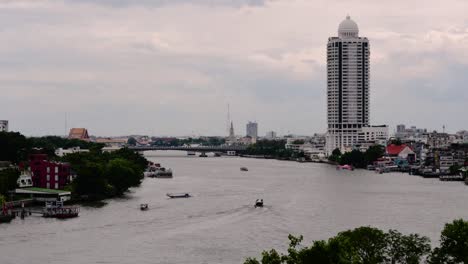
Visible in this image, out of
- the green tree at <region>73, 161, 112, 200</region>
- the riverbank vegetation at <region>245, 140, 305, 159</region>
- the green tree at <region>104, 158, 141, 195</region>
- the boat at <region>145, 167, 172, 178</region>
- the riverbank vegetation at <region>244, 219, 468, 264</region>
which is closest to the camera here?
the riverbank vegetation at <region>244, 219, 468, 264</region>

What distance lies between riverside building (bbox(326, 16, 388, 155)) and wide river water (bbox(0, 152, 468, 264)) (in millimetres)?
35916

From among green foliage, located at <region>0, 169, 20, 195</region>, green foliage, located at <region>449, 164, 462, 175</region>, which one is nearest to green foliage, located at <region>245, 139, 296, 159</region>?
green foliage, located at <region>449, 164, 462, 175</region>

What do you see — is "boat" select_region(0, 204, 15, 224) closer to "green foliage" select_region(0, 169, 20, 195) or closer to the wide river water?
the wide river water

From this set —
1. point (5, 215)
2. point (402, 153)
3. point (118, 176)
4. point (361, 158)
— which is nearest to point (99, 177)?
point (118, 176)

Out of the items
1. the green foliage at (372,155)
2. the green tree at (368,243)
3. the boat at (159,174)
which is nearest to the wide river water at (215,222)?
A: the green tree at (368,243)

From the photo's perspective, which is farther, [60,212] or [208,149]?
[208,149]

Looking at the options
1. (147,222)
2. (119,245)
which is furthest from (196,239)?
(147,222)

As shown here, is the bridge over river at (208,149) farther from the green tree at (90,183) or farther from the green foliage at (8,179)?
the green foliage at (8,179)

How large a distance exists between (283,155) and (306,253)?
64219 millimetres

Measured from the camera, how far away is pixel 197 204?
23797mm

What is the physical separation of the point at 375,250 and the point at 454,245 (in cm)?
107

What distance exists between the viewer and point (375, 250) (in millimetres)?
10375

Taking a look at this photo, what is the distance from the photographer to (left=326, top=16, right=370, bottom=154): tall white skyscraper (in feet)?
216

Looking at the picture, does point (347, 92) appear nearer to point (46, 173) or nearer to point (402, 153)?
point (402, 153)
